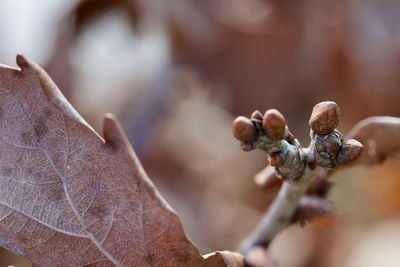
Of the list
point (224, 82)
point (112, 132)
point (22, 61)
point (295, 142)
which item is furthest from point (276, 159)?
point (224, 82)

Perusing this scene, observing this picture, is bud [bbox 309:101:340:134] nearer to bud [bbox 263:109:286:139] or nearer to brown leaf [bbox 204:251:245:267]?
bud [bbox 263:109:286:139]

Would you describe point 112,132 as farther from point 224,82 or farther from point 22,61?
point 224,82

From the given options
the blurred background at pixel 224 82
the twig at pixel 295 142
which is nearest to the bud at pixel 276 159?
the twig at pixel 295 142

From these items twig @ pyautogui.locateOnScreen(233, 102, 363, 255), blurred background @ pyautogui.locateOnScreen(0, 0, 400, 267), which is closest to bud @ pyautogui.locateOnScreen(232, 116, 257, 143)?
twig @ pyautogui.locateOnScreen(233, 102, 363, 255)

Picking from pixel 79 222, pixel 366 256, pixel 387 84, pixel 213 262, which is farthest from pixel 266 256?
pixel 387 84

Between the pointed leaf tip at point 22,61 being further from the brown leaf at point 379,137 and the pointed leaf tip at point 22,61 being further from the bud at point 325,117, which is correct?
the brown leaf at point 379,137

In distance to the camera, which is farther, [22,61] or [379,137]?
[379,137]

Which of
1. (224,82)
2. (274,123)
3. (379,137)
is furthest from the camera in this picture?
(224,82)

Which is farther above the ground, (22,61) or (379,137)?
(379,137)
